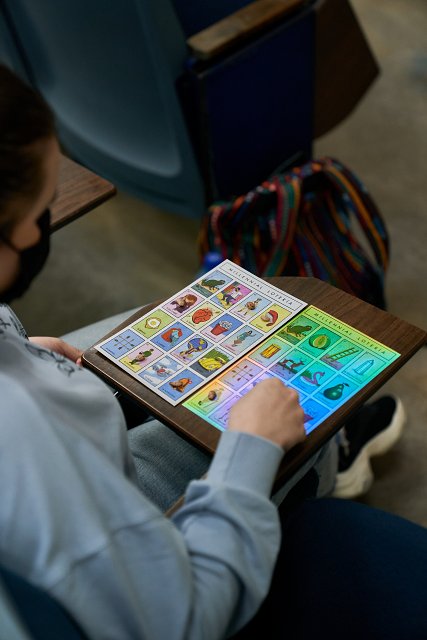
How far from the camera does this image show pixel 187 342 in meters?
1.07

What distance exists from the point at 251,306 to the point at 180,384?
0.17m

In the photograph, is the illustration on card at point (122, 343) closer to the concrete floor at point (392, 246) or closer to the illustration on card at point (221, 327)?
the illustration on card at point (221, 327)

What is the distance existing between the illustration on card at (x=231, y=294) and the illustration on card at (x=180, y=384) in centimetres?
13

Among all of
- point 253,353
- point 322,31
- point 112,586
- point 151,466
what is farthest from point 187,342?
point 322,31

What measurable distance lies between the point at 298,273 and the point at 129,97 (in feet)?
1.83

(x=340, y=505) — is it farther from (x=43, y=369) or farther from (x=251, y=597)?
(x=43, y=369)

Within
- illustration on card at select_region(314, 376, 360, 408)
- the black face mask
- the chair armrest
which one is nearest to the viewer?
the black face mask

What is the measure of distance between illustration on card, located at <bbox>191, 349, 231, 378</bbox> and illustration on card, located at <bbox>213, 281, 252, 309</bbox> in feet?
0.31

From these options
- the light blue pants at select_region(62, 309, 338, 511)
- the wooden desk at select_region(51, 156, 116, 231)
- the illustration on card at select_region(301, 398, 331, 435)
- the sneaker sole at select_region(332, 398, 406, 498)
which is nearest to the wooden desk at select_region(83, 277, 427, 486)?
the illustration on card at select_region(301, 398, 331, 435)

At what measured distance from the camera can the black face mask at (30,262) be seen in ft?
2.80

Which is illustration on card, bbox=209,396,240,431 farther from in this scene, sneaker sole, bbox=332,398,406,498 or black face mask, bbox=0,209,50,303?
sneaker sole, bbox=332,398,406,498

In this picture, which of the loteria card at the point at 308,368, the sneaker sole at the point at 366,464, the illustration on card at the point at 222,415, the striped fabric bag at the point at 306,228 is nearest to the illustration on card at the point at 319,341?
the loteria card at the point at 308,368

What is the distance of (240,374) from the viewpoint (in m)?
1.01

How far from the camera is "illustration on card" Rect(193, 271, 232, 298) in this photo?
1143 millimetres
